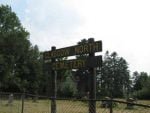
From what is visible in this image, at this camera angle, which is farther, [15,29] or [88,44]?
[15,29]

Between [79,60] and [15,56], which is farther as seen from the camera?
[15,56]

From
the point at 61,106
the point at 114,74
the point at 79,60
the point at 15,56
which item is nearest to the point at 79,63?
the point at 79,60

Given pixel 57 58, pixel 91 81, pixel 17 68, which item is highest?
pixel 17 68

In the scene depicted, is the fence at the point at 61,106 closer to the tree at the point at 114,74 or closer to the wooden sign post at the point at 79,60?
the wooden sign post at the point at 79,60

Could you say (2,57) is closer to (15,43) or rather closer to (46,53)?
(15,43)

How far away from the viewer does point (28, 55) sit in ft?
213

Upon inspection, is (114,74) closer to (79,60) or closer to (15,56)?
(15,56)

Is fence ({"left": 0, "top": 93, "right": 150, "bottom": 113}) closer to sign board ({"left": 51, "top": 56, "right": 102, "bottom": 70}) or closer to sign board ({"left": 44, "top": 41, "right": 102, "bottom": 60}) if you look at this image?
sign board ({"left": 51, "top": 56, "right": 102, "bottom": 70})

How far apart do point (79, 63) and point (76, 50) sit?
1.67 ft

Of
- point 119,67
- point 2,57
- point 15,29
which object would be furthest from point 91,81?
point 119,67

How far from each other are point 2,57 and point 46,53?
40.9 meters

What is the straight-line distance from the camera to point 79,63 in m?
16.5

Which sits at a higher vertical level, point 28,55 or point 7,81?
point 28,55

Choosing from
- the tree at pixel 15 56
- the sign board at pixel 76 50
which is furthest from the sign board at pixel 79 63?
the tree at pixel 15 56
